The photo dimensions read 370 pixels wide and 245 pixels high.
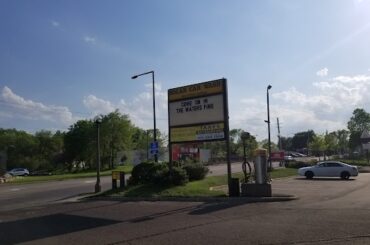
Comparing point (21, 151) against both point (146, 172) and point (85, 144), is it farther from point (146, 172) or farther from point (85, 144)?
point (146, 172)

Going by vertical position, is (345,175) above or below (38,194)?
above

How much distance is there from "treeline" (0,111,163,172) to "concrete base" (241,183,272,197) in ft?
251

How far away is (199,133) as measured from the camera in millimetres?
24719

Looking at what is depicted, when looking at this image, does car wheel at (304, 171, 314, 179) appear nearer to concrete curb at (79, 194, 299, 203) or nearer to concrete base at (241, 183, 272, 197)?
concrete curb at (79, 194, 299, 203)

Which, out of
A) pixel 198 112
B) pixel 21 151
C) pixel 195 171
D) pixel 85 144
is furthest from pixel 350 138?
pixel 198 112

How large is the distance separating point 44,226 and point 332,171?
2989 centimetres

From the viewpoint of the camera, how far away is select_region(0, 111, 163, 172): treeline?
9756 centimetres

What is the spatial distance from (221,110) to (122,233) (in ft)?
38.7

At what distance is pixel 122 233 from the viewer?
1288 cm

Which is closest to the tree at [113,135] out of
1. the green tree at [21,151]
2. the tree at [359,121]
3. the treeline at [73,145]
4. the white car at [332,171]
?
the treeline at [73,145]

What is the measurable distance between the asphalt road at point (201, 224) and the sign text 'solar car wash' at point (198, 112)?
529 centimetres

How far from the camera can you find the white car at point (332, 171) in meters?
39.6

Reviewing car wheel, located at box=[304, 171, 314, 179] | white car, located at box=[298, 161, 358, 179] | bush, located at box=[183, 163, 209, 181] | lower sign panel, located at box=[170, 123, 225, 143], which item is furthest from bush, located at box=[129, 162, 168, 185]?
white car, located at box=[298, 161, 358, 179]

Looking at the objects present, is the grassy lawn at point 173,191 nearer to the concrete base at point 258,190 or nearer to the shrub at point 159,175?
the shrub at point 159,175
